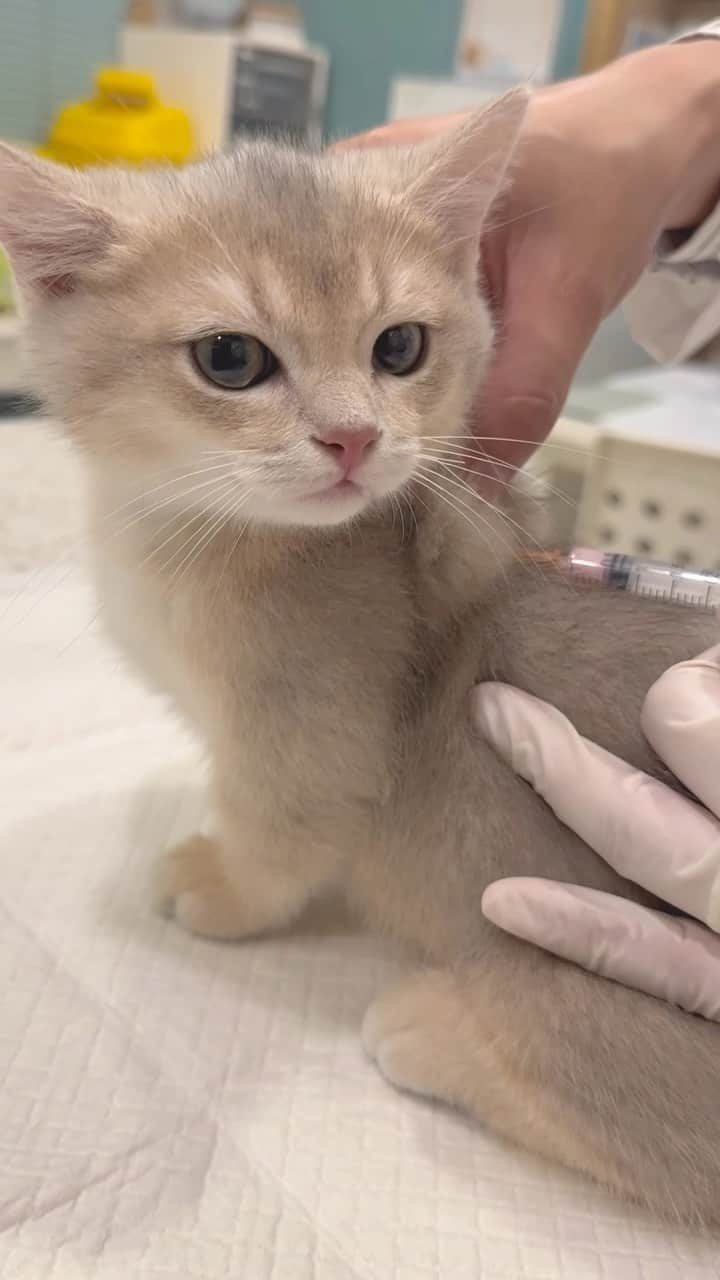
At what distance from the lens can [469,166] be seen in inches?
29.4

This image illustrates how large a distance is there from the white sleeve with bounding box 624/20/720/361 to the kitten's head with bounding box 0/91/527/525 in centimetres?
55

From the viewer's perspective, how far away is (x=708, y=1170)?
0.61m

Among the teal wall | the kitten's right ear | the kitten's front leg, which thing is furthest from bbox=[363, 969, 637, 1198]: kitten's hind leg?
the teal wall

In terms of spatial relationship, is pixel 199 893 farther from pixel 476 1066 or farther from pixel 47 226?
pixel 47 226

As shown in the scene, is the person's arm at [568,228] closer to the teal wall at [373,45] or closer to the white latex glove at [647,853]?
the white latex glove at [647,853]

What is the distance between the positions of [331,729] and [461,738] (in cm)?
10

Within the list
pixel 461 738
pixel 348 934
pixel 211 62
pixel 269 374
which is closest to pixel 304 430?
pixel 269 374

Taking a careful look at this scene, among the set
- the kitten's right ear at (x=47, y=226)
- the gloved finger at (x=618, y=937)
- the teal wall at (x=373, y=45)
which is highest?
the teal wall at (x=373, y=45)

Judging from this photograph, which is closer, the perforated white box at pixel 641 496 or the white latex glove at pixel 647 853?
the white latex glove at pixel 647 853

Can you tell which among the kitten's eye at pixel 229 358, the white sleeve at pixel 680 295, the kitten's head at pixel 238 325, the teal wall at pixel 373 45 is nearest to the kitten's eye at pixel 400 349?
the kitten's head at pixel 238 325

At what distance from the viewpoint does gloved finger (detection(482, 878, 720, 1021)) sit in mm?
646

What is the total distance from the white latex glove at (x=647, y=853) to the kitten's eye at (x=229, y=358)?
1.09ft

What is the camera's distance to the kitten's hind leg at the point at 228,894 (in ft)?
2.63

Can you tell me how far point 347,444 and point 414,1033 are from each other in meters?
0.44
